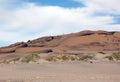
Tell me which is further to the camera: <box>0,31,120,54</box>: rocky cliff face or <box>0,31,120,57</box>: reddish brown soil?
<box>0,31,120,54</box>: rocky cliff face

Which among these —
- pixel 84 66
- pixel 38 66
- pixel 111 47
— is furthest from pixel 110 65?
pixel 111 47

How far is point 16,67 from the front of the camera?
87.9ft

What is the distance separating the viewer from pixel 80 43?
182 ft

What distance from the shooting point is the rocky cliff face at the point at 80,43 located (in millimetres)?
53344

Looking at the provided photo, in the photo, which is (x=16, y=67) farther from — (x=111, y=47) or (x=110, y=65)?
(x=111, y=47)

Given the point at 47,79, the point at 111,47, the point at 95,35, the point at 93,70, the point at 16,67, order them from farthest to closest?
the point at 95,35 → the point at 111,47 → the point at 16,67 → the point at 93,70 → the point at 47,79

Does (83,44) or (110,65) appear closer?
(110,65)

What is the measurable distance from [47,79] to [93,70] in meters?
6.58

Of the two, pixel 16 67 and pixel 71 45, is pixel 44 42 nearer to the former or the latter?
pixel 71 45

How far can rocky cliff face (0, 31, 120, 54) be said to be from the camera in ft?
175

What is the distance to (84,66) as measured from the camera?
27.1 meters

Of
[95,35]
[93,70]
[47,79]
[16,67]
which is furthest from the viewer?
[95,35]

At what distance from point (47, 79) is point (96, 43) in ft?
118

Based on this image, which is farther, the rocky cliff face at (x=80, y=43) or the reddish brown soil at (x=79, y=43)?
the rocky cliff face at (x=80, y=43)
